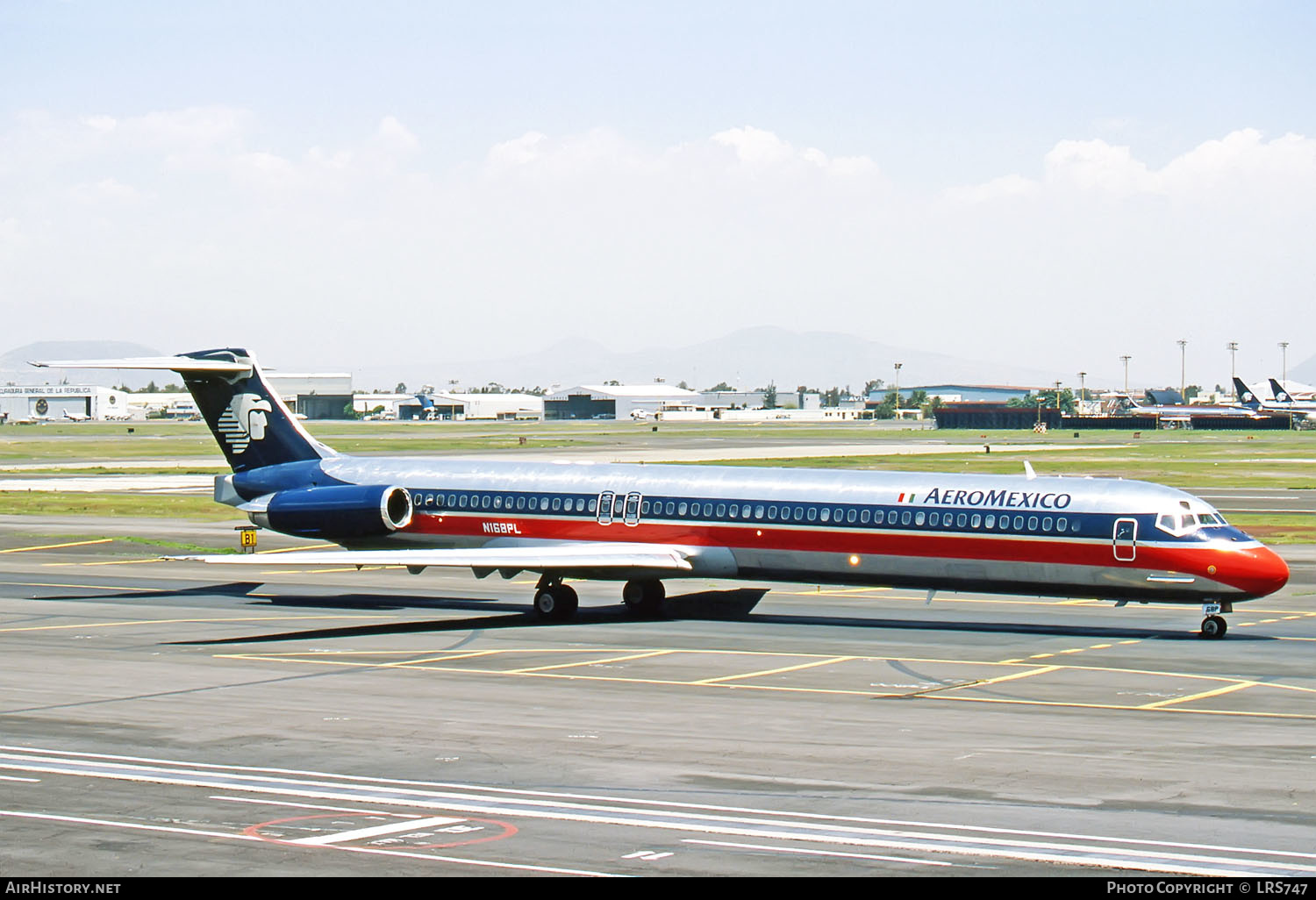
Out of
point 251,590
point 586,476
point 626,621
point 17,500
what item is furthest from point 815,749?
point 17,500

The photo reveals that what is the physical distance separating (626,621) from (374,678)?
10470 millimetres

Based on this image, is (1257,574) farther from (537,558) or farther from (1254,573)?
(537,558)

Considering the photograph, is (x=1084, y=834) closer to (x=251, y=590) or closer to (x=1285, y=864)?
(x=1285, y=864)

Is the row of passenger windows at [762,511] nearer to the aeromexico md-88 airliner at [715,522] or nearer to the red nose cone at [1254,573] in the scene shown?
the aeromexico md-88 airliner at [715,522]

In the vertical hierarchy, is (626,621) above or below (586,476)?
below

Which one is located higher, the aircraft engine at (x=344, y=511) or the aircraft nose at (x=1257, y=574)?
the aircraft engine at (x=344, y=511)

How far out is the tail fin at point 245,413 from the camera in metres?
46.2

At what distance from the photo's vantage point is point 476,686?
96.5 ft

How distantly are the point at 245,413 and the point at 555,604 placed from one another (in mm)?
12800

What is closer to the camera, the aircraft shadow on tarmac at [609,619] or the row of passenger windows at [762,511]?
the row of passenger windows at [762,511]

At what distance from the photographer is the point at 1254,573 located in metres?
34.6

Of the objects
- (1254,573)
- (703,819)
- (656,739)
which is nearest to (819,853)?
(703,819)

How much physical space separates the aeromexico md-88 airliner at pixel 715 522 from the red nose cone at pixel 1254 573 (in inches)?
1.5

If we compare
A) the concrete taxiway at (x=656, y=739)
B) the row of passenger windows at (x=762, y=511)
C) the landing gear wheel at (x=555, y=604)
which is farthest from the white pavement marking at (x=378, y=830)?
the landing gear wheel at (x=555, y=604)
